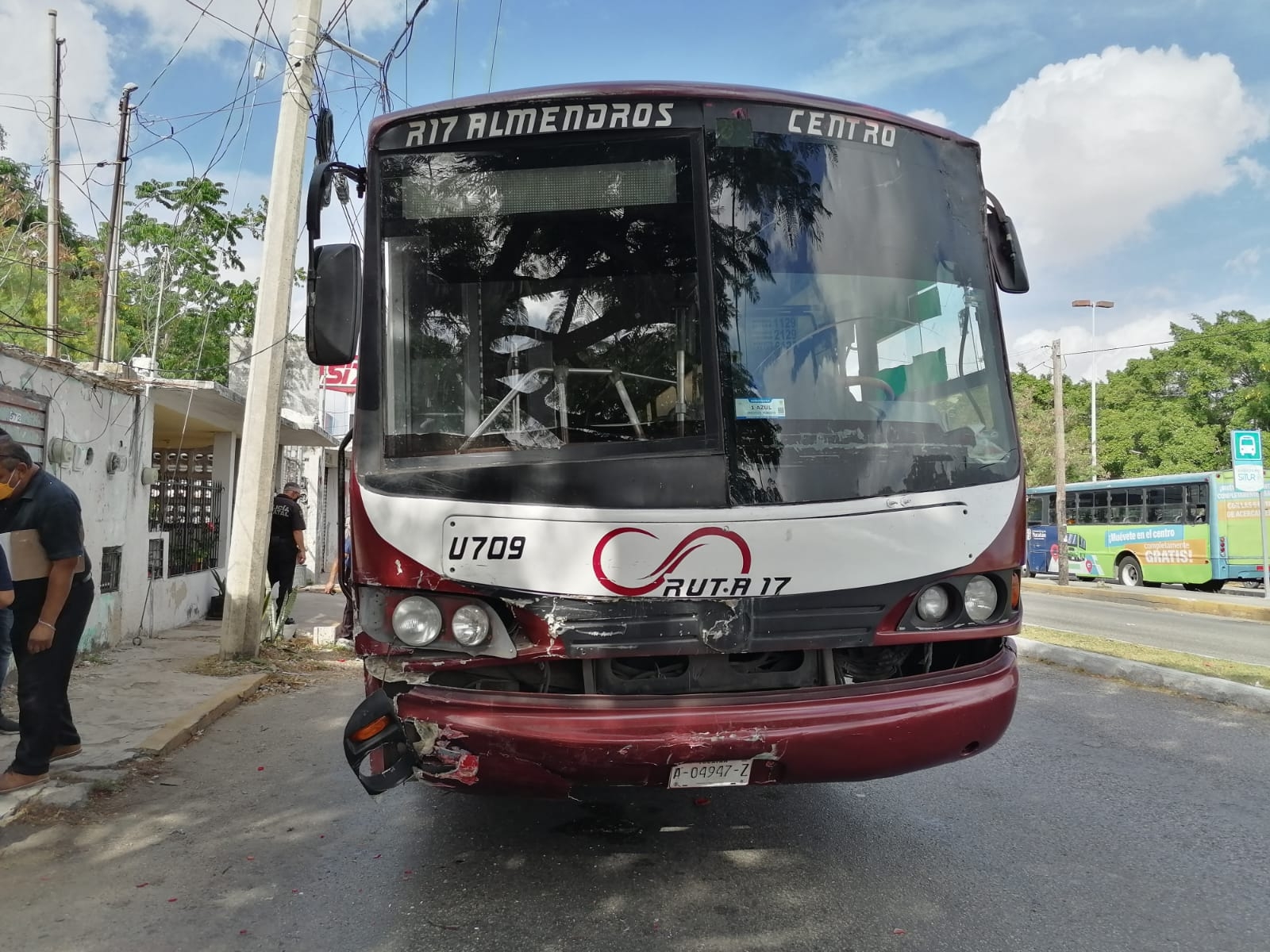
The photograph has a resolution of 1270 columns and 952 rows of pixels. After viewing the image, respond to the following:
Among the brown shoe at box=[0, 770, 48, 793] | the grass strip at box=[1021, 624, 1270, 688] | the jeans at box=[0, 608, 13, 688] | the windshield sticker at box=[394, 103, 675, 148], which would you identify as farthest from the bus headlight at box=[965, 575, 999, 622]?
the jeans at box=[0, 608, 13, 688]

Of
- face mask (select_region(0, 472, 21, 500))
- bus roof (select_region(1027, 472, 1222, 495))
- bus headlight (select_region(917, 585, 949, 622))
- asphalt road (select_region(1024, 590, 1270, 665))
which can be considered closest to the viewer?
bus headlight (select_region(917, 585, 949, 622))

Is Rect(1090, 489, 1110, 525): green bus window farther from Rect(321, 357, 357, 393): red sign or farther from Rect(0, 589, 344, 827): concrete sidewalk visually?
Rect(0, 589, 344, 827): concrete sidewalk

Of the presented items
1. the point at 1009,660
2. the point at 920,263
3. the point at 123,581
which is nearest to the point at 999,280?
the point at 920,263

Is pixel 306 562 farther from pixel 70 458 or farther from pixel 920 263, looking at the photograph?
pixel 920 263

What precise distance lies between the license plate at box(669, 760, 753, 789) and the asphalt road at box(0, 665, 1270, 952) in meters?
0.50

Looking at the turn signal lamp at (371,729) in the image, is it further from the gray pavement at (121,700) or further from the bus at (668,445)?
the gray pavement at (121,700)

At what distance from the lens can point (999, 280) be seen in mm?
3971

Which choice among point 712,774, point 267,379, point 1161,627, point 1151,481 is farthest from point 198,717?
point 1151,481

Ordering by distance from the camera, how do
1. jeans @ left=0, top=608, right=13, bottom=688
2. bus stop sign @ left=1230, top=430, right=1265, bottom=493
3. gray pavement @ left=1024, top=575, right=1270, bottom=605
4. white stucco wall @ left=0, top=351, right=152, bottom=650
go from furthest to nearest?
1. gray pavement @ left=1024, top=575, right=1270, bottom=605
2. bus stop sign @ left=1230, top=430, right=1265, bottom=493
3. white stucco wall @ left=0, top=351, right=152, bottom=650
4. jeans @ left=0, top=608, right=13, bottom=688

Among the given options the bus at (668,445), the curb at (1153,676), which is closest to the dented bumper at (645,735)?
the bus at (668,445)

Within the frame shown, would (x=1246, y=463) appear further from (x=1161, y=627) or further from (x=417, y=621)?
(x=417, y=621)

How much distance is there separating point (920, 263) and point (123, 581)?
8630 mm

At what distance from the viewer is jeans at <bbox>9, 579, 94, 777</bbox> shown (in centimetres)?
449

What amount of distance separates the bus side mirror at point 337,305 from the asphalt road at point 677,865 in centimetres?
201
